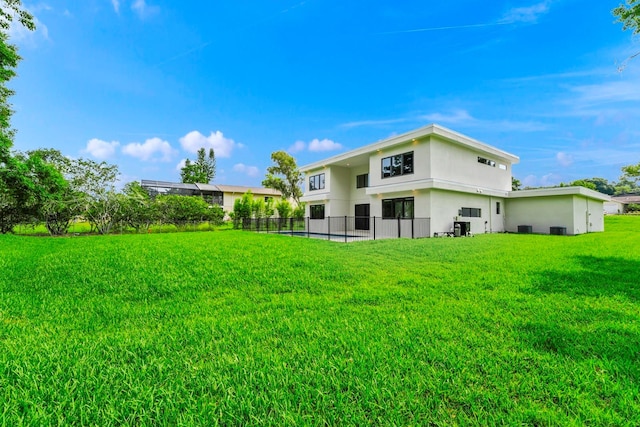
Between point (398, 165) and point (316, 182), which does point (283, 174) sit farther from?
point (398, 165)

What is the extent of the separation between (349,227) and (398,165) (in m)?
5.88

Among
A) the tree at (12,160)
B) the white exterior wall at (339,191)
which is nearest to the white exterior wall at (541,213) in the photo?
the white exterior wall at (339,191)

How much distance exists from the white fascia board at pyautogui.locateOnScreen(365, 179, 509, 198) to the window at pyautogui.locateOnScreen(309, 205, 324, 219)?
17.8 feet

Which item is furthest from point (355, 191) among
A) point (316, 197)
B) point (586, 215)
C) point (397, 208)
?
point (586, 215)

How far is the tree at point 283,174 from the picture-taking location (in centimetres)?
3431

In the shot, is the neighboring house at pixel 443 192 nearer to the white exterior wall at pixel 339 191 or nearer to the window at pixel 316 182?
the white exterior wall at pixel 339 191

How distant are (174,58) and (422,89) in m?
15.1

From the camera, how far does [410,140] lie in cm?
1472

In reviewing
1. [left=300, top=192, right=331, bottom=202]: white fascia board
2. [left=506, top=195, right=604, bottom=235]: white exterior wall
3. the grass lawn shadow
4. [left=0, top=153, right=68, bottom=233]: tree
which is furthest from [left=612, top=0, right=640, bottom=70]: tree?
[left=0, top=153, right=68, bottom=233]: tree

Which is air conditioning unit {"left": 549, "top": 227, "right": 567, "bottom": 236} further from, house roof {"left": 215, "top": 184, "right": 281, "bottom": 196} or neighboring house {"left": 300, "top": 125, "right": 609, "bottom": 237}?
house roof {"left": 215, "top": 184, "right": 281, "bottom": 196}

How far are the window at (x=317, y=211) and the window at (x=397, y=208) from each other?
6052 millimetres

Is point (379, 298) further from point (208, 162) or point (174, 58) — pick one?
point (208, 162)

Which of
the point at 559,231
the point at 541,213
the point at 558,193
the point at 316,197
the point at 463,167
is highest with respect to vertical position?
the point at 463,167

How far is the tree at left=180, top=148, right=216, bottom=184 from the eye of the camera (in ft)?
A: 163
